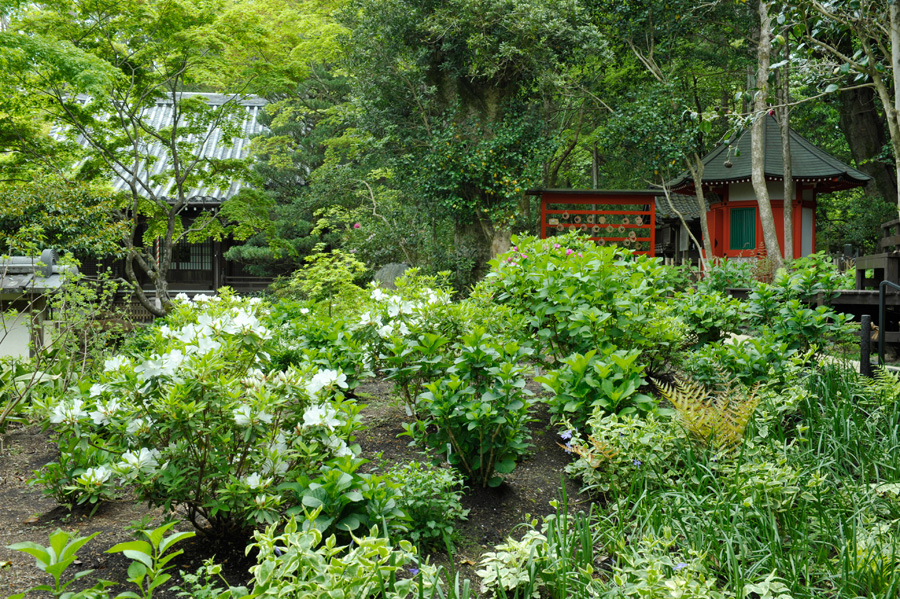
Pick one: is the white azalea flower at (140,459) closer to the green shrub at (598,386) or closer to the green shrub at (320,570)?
the green shrub at (320,570)

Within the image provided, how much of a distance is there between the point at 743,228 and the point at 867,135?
11.7ft

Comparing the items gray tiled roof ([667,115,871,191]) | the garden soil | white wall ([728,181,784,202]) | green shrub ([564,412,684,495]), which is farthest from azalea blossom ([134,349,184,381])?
white wall ([728,181,784,202])

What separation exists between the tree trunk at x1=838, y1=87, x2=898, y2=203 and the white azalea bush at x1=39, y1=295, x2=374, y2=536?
17171mm

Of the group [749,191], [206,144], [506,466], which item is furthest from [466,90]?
[206,144]

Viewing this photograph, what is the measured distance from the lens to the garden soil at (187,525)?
2.48 m

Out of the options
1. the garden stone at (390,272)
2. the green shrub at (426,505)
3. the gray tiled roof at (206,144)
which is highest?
the gray tiled roof at (206,144)

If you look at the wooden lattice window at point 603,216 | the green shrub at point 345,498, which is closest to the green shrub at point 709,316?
the green shrub at point 345,498

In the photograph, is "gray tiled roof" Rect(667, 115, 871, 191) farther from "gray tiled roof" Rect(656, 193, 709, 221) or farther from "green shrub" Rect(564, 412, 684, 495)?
"green shrub" Rect(564, 412, 684, 495)

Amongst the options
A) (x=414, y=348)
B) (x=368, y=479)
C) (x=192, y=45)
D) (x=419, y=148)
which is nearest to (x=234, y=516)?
(x=368, y=479)

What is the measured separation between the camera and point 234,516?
8.40 feet

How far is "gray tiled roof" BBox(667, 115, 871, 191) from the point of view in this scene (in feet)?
50.8

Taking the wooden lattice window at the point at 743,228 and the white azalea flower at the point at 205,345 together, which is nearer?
the white azalea flower at the point at 205,345

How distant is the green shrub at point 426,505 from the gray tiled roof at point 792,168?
47.3 ft

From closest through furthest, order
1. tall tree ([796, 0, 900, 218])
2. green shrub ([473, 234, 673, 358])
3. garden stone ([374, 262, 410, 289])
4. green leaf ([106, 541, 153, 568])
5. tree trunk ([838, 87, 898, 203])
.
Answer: green leaf ([106, 541, 153, 568]) < tall tree ([796, 0, 900, 218]) < green shrub ([473, 234, 673, 358]) < garden stone ([374, 262, 410, 289]) < tree trunk ([838, 87, 898, 203])
